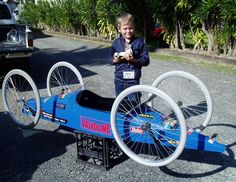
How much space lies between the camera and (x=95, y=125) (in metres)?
3.55

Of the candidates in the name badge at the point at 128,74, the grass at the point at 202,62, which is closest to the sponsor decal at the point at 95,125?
the name badge at the point at 128,74

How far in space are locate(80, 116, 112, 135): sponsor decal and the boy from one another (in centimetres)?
65

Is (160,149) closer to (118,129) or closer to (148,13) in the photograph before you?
(118,129)

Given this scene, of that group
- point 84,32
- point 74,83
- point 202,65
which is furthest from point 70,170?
point 84,32

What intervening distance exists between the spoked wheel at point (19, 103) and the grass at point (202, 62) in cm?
542

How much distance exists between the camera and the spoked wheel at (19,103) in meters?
4.14

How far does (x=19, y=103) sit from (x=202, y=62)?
6.35 meters

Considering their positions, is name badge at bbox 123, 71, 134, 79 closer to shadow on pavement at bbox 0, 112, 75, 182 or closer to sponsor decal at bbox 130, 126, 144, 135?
sponsor decal at bbox 130, 126, 144, 135

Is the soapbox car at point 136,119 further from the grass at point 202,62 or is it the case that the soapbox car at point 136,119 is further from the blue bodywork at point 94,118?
the grass at point 202,62

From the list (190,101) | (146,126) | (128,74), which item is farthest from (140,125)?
(190,101)

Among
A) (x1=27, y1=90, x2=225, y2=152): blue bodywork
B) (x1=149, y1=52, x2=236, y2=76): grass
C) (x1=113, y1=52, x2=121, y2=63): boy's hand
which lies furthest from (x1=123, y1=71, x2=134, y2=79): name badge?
(x1=149, y1=52, x2=236, y2=76): grass

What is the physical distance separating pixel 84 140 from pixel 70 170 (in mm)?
386

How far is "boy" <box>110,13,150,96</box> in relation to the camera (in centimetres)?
364

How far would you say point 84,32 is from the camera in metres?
18.7
